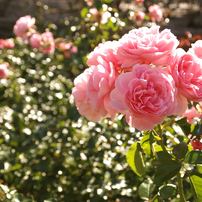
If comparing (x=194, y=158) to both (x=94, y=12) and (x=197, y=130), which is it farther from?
(x=94, y=12)

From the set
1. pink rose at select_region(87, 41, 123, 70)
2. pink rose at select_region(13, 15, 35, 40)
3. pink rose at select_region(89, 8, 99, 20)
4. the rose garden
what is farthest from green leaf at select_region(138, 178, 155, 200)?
pink rose at select_region(13, 15, 35, 40)

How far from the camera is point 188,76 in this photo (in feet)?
1.82

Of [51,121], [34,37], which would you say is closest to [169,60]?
[51,121]

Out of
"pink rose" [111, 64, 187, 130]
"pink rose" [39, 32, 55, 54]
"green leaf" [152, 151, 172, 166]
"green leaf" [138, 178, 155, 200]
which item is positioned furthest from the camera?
"pink rose" [39, 32, 55, 54]


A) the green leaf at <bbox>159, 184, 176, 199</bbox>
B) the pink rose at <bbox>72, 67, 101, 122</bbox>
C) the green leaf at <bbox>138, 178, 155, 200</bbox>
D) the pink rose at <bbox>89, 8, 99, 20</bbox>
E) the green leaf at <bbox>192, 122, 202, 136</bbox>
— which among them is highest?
the pink rose at <bbox>89, 8, 99, 20</bbox>

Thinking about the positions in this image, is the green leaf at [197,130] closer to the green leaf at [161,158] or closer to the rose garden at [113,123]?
the rose garden at [113,123]

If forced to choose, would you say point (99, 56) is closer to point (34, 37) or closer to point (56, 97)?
point (56, 97)

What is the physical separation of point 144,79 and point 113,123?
0.76 metres

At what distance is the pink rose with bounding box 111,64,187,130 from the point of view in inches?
20.6

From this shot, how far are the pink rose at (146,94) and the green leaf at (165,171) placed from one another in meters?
0.13

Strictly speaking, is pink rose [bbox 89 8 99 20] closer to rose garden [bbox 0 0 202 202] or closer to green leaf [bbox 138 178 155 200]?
rose garden [bbox 0 0 202 202]

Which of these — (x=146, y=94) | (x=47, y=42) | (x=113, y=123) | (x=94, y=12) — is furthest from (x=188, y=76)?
(x=47, y=42)

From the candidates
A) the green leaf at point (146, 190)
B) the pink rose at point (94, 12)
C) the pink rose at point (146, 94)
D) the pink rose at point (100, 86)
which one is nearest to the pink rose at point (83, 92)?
the pink rose at point (100, 86)

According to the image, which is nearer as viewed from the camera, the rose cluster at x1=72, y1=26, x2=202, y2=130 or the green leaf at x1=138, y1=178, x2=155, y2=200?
the rose cluster at x1=72, y1=26, x2=202, y2=130
